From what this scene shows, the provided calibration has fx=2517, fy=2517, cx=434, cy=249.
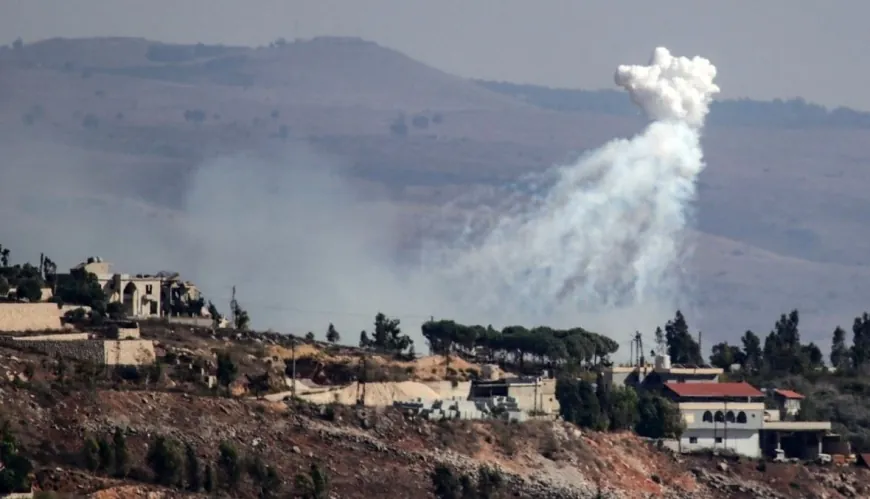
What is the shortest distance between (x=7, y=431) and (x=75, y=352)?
2063 cm

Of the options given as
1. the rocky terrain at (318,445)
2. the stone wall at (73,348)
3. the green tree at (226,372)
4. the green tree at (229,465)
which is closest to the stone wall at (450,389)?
the rocky terrain at (318,445)

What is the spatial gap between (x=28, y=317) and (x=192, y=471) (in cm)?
2744

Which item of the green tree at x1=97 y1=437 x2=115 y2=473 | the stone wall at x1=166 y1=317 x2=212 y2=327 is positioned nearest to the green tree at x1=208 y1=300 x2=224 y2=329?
the stone wall at x1=166 y1=317 x2=212 y2=327

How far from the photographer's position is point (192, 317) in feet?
554

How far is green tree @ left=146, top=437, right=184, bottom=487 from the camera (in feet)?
385

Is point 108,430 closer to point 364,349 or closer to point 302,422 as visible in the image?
point 302,422

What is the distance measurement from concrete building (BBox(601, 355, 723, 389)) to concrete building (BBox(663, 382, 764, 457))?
6193 millimetres

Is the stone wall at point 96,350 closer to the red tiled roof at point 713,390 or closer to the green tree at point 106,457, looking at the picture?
the green tree at point 106,457

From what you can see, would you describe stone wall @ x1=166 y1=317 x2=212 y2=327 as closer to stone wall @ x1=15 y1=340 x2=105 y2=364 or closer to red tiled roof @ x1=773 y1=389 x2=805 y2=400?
stone wall @ x1=15 y1=340 x2=105 y2=364

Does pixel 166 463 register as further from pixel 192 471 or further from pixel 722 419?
pixel 722 419

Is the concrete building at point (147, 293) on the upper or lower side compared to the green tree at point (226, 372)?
upper

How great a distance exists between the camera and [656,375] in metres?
174

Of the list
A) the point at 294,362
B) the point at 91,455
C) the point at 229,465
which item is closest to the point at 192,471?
the point at 229,465

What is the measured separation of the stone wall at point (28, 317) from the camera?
464 ft
